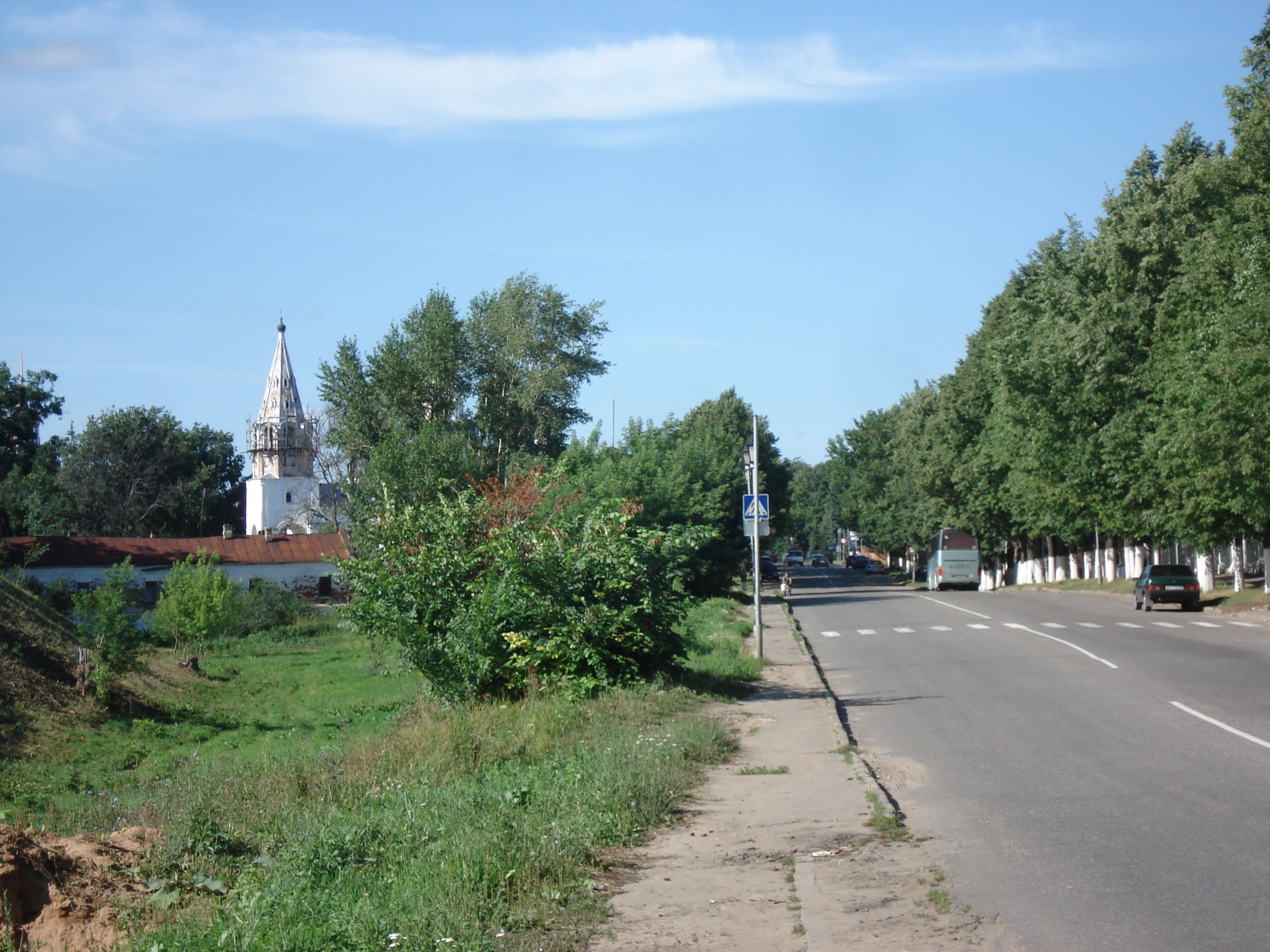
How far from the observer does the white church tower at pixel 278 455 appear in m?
92.9

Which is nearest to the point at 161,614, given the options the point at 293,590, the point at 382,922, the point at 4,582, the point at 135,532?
the point at 4,582

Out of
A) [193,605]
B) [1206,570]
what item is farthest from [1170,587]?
[193,605]

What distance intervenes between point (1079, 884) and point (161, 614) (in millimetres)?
47006

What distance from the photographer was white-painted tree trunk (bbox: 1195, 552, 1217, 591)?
4138 cm

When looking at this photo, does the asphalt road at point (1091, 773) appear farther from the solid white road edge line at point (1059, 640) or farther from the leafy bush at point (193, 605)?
the leafy bush at point (193, 605)

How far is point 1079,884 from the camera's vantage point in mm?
6555

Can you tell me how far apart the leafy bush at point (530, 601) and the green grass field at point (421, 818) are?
23.9 inches

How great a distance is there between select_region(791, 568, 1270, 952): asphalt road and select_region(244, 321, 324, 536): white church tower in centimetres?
7644

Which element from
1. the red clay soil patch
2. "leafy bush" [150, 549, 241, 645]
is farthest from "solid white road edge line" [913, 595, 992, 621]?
"leafy bush" [150, 549, 241, 645]

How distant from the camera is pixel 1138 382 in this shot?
39156mm

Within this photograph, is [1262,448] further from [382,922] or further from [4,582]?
[4,582]

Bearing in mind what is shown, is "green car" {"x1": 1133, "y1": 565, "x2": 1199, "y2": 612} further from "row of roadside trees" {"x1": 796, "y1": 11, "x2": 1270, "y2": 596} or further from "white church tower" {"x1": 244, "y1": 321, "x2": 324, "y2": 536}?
"white church tower" {"x1": 244, "y1": 321, "x2": 324, "y2": 536}

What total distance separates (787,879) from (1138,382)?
3691cm

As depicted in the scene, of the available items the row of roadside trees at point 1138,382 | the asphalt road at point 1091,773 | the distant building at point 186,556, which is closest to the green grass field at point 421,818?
the asphalt road at point 1091,773
